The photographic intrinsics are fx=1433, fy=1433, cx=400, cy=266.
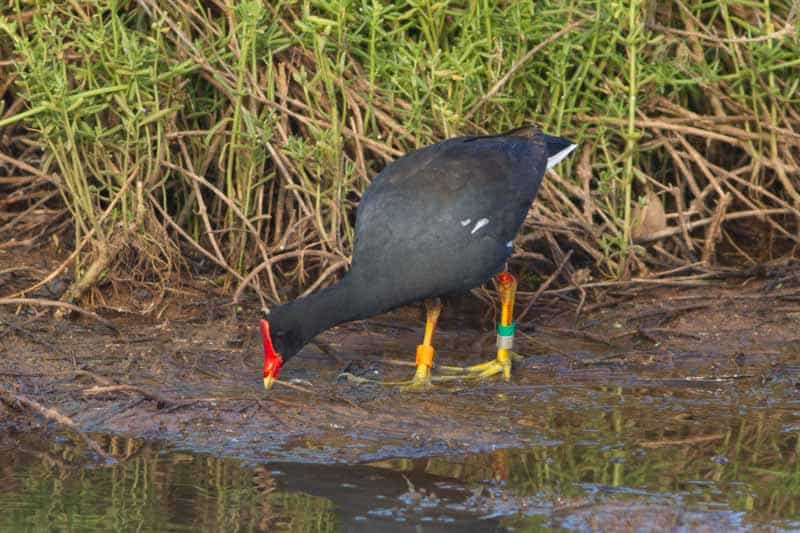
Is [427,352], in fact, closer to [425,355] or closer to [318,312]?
[425,355]

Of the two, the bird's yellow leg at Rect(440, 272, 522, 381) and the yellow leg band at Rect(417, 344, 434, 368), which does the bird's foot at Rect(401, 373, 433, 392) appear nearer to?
the yellow leg band at Rect(417, 344, 434, 368)

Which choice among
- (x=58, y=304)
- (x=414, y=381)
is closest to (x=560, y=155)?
(x=414, y=381)

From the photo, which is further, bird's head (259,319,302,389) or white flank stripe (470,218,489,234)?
white flank stripe (470,218,489,234)

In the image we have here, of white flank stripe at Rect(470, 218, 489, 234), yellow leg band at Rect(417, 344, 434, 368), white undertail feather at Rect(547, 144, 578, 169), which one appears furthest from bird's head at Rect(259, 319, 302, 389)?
white undertail feather at Rect(547, 144, 578, 169)

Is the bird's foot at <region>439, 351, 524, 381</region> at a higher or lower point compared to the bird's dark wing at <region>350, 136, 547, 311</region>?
lower

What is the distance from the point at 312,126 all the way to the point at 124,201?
955mm

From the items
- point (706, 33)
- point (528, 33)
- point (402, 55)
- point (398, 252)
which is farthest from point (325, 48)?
point (706, 33)

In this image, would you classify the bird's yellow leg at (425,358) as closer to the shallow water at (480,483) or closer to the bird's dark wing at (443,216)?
the bird's dark wing at (443,216)

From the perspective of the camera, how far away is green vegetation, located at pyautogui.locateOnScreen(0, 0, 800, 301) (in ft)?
21.9

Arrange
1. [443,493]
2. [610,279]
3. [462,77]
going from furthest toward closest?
1. [610,279]
2. [462,77]
3. [443,493]

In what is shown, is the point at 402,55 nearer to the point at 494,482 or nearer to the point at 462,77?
the point at 462,77

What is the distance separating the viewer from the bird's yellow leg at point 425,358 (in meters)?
6.06

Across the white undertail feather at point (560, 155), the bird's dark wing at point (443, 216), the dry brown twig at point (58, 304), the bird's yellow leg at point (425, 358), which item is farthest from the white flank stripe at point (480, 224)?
the dry brown twig at point (58, 304)

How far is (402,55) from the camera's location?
6.85 m
